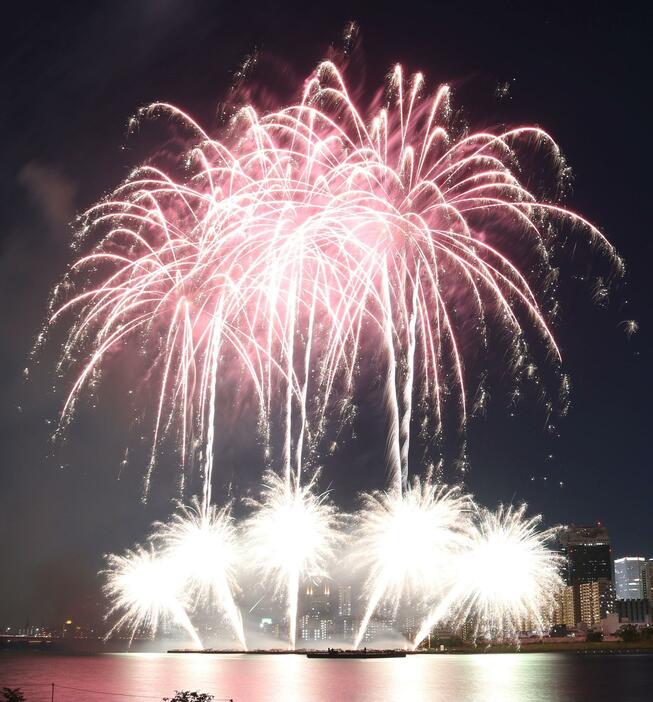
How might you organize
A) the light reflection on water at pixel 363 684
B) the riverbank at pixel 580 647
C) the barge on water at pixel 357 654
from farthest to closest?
the riverbank at pixel 580 647 < the barge on water at pixel 357 654 < the light reflection on water at pixel 363 684

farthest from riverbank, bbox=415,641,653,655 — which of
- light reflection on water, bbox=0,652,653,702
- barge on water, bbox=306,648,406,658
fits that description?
light reflection on water, bbox=0,652,653,702

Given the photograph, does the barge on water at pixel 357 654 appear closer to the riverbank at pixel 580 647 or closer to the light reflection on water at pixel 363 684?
the light reflection on water at pixel 363 684

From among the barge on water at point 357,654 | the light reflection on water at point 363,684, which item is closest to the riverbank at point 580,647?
the barge on water at point 357,654

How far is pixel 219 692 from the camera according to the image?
144 feet

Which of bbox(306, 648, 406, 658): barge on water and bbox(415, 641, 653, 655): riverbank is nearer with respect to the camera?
bbox(306, 648, 406, 658): barge on water

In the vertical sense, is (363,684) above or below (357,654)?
above

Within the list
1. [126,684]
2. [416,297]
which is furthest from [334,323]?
[126,684]

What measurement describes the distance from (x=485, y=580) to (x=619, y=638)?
10409 cm

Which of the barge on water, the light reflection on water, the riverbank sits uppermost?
the light reflection on water

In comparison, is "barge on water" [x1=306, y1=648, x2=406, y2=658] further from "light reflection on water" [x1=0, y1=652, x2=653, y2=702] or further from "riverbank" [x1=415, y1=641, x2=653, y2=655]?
"riverbank" [x1=415, y1=641, x2=653, y2=655]

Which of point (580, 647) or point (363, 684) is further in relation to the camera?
point (580, 647)

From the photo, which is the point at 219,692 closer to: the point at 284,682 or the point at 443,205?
the point at 284,682

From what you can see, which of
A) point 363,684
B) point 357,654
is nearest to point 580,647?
point 357,654

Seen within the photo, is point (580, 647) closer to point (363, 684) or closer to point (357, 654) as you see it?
point (357, 654)
